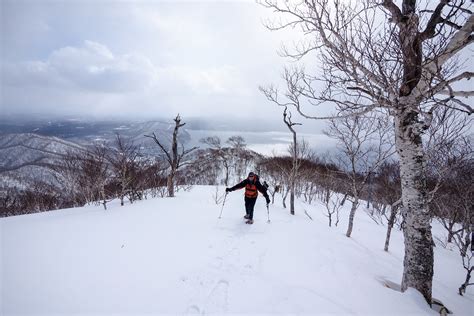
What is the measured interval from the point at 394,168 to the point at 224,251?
25967 mm

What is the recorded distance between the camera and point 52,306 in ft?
9.09

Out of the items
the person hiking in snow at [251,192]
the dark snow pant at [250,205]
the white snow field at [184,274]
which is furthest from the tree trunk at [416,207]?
the dark snow pant at [250,205]

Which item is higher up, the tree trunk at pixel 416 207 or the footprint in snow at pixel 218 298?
the tree trunk at pixel 416 207

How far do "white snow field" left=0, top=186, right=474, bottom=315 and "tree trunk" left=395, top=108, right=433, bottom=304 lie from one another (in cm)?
38

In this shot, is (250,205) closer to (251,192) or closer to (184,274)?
(251,192)

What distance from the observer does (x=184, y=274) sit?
3740 mm

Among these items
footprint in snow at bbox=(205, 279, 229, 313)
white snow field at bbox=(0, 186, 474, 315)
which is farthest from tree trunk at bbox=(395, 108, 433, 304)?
footprint in snow at bbox=(205, 279, 229, 313)

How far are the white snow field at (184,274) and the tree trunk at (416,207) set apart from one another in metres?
0.38

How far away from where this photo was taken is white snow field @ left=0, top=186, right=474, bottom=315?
299 cm

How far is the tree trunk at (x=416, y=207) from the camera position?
3795 millimetres

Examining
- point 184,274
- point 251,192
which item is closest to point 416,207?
point 251,192

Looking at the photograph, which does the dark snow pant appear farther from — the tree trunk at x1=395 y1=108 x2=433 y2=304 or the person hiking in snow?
the tree trunk at x1=395 y1=108 x2=433 y2=304

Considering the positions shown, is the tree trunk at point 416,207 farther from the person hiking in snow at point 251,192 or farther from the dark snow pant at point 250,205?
the dark snow pant at point 250,205

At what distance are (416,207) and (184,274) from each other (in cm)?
465
